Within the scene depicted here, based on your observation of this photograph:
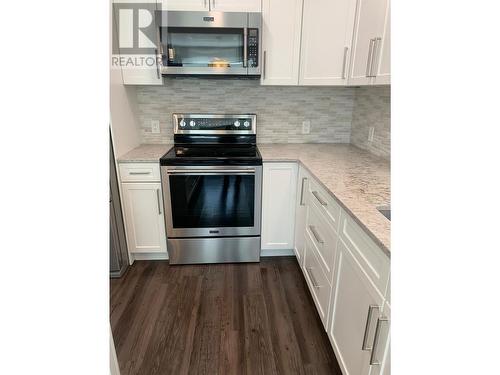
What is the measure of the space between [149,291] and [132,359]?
0.56 meters

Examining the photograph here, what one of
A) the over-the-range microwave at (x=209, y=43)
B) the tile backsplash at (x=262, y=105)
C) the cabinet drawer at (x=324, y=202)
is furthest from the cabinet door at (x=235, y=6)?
the cabinet drawer at (x=324, y=202)

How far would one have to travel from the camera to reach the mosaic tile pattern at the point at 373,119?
6.50 feet

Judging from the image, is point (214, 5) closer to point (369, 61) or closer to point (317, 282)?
point (369, 61)

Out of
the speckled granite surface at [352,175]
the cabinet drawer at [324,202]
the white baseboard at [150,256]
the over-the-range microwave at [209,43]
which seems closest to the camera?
the speckled granite surface at [352,175]

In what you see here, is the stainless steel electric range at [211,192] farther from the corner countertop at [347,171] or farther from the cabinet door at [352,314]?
the cabinet door at [352,314]

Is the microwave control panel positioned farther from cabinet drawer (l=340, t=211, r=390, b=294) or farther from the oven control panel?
cabinet drawer (l=340, t=211, r=390, b=294)

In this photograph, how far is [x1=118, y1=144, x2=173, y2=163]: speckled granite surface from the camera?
1.98 metres

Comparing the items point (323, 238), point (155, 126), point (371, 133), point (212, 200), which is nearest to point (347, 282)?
point (323, 238)

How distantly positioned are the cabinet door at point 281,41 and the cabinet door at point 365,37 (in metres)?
0.42

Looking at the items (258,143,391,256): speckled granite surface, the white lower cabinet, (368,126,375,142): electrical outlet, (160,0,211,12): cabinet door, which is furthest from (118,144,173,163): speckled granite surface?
(368,126,375,142): electrical outlet

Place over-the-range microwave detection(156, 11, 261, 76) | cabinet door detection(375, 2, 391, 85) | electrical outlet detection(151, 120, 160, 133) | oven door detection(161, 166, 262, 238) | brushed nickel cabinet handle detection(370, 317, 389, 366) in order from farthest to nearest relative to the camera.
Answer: electrical outlet detection(151, 120, 160, 133), oven door detection(161, 166, 262, 238), over-the-range microwave detection(156, 11, 261, 76), cabinet door detection(375, 2, 391, 85), brushed nickel cabinet handle detection(370, 317, 389, 366)

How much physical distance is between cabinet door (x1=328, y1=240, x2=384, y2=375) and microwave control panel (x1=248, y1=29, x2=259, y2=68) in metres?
1.43
